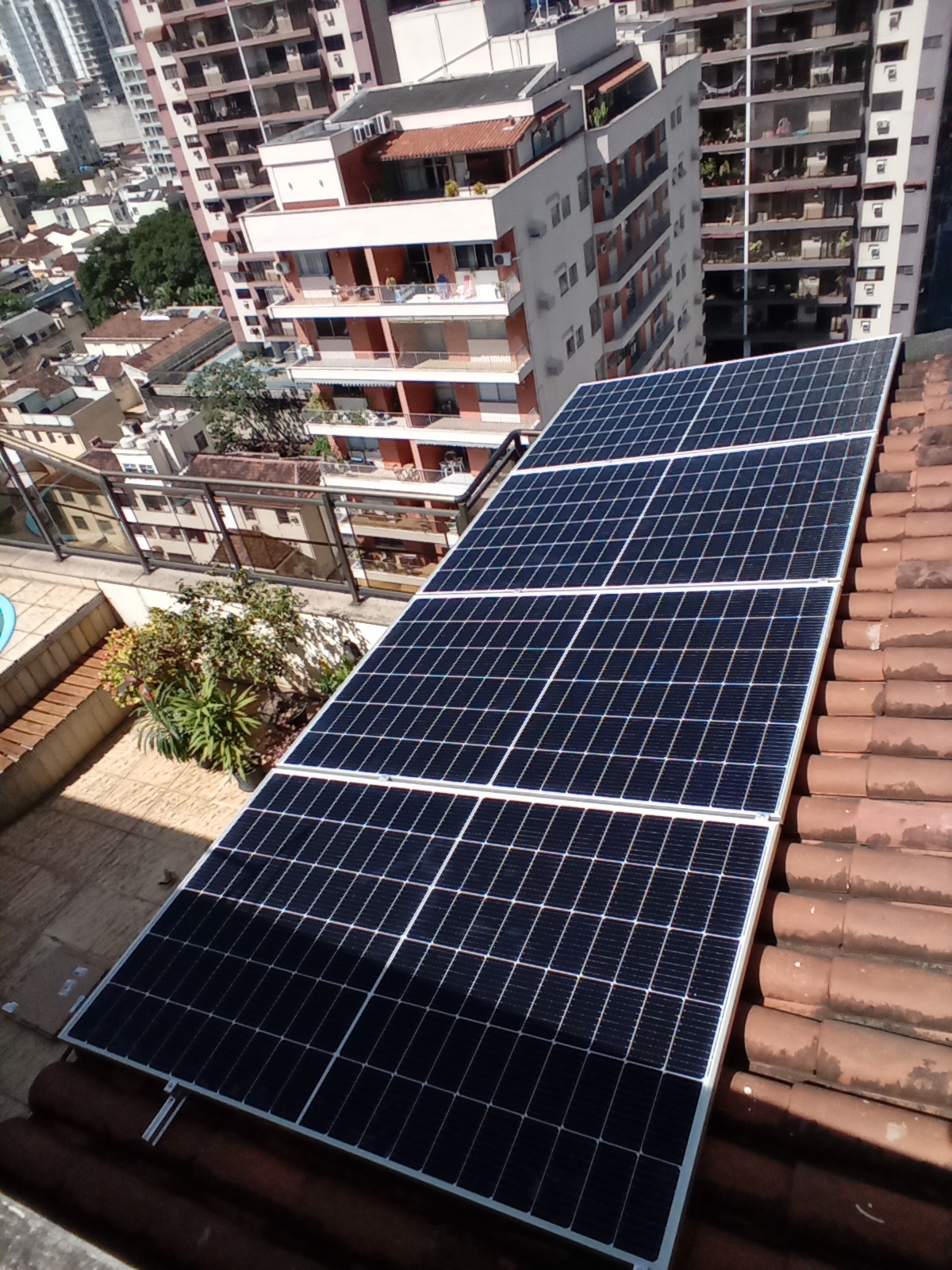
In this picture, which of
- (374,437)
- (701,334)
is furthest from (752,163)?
(374,437)

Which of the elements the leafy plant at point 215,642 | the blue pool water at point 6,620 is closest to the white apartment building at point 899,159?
the leafy plant at point 215,642

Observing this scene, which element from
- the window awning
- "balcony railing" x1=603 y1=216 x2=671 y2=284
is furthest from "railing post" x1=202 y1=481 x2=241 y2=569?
the window awning

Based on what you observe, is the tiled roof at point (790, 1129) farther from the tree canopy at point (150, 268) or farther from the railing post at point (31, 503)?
the tree canopy at point (150, 268)

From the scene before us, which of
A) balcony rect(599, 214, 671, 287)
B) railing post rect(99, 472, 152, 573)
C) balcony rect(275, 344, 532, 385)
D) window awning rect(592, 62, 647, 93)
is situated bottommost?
balcony rect(275, 344, 532, 385)

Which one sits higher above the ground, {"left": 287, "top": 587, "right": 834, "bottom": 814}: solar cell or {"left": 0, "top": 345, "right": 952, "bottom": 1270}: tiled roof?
{"left": 287, "top": 587, "right": 834, "bottom": 814}: solar cell

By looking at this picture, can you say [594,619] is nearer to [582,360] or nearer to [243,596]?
[243,596]

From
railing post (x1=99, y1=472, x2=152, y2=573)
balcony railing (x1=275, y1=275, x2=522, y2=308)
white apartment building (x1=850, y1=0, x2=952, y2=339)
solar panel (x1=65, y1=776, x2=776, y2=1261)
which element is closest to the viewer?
solar panel (x1=65, y1=776, x2=776, y2=1261)

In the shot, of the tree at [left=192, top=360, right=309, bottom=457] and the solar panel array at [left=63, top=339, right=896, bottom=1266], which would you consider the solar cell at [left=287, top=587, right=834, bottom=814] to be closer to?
the solar panel array at [left=63, top=339, right=896, bottom=1266]
